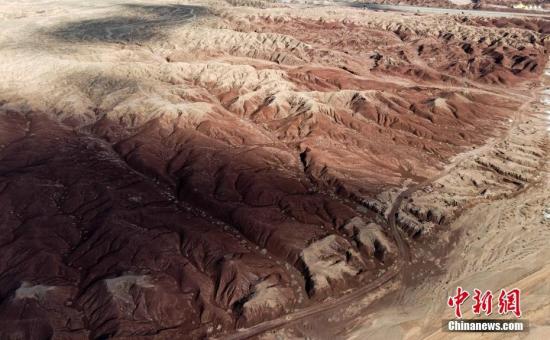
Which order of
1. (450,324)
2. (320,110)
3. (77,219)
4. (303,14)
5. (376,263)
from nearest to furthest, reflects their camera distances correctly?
(450,324) < (376,263) < (77,219) < (320,110) < (303,14)

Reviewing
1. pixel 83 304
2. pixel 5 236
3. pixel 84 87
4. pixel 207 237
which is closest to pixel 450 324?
pixel 207 237

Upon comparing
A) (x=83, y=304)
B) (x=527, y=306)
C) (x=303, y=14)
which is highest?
(x=303, y=14)

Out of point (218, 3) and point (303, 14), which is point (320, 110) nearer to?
point (303, 14)

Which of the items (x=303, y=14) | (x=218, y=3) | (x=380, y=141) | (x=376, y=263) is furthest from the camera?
(x=218, y=3)

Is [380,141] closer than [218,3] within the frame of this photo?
Yes

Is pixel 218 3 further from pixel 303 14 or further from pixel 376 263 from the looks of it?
pixel 376 263

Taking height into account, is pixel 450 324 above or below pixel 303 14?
below

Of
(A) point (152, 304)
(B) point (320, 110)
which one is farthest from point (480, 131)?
→ (A) point (152, 304)
